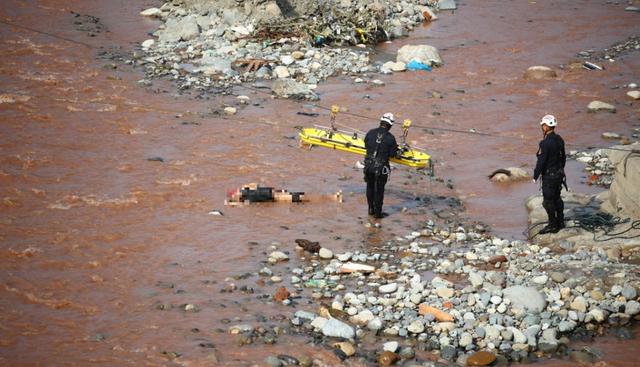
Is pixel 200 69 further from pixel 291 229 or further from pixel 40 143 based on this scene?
pixel 291 229

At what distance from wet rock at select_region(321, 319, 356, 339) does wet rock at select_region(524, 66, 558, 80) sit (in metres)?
11.9

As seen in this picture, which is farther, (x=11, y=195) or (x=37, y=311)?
(x=11, y=195)

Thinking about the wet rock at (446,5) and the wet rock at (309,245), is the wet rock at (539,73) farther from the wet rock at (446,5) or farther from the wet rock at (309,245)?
the wet rock at (309,245)

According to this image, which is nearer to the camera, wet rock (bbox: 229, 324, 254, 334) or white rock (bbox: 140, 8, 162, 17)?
wet rock (bbox: 229, 324, 254, 334)

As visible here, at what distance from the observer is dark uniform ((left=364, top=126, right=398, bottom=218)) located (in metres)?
10.8

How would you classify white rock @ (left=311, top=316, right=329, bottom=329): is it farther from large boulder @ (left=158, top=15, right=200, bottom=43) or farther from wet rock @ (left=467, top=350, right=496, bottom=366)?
large boulder @ (left=158, top=15, right=200, bottom=43)

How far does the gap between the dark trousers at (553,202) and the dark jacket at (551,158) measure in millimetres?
87

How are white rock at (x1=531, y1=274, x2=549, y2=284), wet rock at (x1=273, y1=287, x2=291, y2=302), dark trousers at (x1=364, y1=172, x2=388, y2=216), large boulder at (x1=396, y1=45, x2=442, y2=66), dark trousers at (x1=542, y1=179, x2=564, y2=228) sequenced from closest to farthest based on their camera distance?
wet rock at (x1=273, y1=287, x2=291, y2=302) < white rock at (x1=531, y1=274, x2=549, y2=284) < dark trousers at (x1=542, y1=179, x2=564, y2=228) < dark trousers at (x1=364, y1=172, x2=388, y2=216) < large boulder at (x1=396, y1=45, x2=442, y2=66)

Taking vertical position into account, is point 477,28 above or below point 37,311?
above

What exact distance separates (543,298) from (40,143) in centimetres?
907

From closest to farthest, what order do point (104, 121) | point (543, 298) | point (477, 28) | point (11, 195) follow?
1. point (543, 298)
2. point (11, 195)
3. point (104, 121)
4. point (477, 28)

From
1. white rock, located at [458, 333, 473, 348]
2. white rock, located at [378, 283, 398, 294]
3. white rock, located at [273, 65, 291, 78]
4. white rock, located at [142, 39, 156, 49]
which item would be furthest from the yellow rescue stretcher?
white rock, located at [142, 39, 156, 49]

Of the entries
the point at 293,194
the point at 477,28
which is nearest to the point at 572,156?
the point at 293,194

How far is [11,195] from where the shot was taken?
11.5 metres
